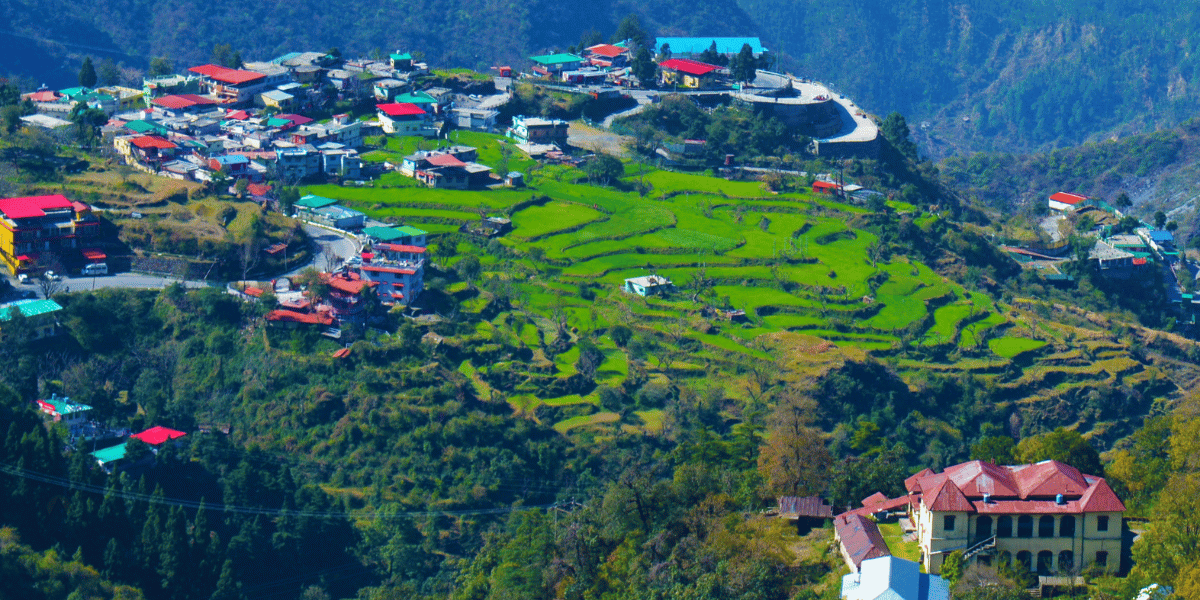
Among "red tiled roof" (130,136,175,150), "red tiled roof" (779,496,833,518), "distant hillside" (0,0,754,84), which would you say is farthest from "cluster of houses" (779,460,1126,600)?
"distant hillside" (0,0,754,84)

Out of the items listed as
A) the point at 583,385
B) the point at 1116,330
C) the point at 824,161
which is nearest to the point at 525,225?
the point at 583,385

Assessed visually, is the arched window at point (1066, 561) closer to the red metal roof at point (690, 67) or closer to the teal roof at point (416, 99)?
the teal roof at point (416, 99)

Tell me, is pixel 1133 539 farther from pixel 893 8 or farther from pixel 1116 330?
pixel 893 8

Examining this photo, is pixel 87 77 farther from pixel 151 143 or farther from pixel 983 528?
pixel 983 528

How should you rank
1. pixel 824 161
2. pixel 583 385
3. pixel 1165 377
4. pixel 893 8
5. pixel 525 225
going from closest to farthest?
1. pixel 583 385
2. pixel 1165 377
3. pixel 525 225
4. pixel 824 161
5. pixel 893 8

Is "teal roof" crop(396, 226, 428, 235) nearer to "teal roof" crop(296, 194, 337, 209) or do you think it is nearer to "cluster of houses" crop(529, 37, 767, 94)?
"teal roof" crop(296, 194, 337, 209)

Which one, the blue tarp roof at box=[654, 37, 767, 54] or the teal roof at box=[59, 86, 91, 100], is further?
the blue tarp roof at box=[654, 37, 767, 54]

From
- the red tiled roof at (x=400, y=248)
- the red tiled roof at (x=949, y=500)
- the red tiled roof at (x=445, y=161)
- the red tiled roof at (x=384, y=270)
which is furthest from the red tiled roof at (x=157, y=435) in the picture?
the red tiled roof at (x=949, y=500)
